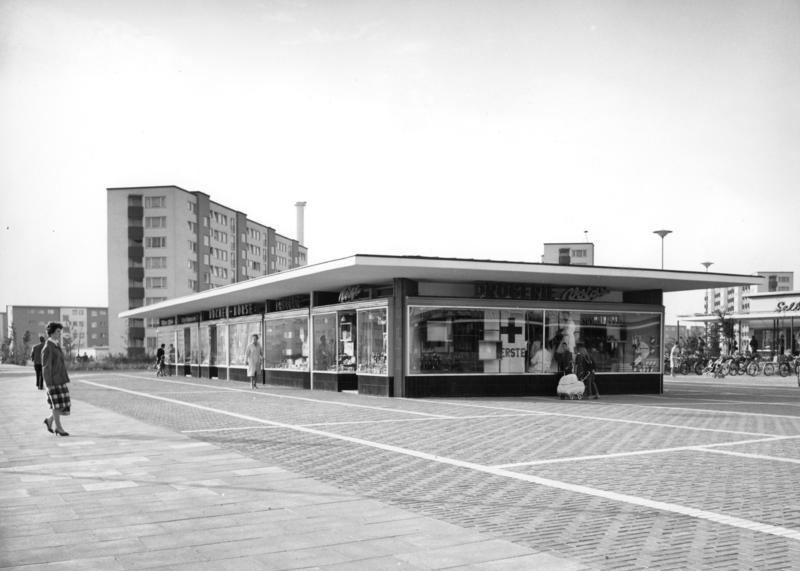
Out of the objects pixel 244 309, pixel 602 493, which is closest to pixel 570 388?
pixel 602 493

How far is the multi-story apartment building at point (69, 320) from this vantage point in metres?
156

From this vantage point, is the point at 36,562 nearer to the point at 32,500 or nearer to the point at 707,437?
the point at 32,500

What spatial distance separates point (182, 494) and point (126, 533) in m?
1.46

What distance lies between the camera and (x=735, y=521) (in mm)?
6441

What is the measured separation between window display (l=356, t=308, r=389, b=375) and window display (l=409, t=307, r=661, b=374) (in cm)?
84

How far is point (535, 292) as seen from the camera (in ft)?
73.9

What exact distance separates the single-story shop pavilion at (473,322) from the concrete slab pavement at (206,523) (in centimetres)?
1016

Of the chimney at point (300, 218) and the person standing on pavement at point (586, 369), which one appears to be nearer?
the person standing on pavement at point (586, 369)

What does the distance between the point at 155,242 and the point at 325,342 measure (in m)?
71.4

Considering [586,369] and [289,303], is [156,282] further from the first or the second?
[586,369]

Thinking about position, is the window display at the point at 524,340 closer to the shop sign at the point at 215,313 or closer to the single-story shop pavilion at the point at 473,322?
the single-story shop pavilion at the point at 473,322

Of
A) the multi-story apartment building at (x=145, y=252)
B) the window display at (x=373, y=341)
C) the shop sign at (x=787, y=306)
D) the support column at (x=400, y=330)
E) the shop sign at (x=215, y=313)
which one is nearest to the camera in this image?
the support column at (x=400, y=330)

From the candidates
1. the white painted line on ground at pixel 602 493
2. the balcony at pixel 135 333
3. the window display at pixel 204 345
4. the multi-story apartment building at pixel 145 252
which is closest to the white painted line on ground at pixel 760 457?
the white painted line on ground at pixel 602 493

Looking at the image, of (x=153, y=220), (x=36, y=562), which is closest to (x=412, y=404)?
(x=36, y=562)
